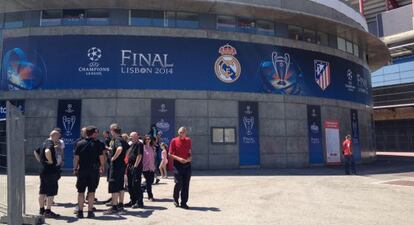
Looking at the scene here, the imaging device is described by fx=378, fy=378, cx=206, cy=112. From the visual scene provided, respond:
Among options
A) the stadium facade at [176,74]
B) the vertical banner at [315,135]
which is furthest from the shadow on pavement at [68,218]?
the vertical banner at [315,135]

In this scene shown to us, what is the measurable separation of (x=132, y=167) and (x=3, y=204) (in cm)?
292

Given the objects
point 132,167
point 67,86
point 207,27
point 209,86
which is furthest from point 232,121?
point 132,167

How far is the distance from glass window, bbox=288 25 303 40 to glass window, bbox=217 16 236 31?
137 inches

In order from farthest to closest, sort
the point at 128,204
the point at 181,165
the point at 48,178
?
1. the point at 128,204
2. the point at 181,165
3. the point at 48,178

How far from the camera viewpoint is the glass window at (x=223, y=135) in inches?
711

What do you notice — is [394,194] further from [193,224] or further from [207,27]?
[207,27]

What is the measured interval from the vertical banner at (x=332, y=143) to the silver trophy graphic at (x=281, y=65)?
369 centimetres

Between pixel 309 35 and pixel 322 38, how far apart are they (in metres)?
1.16

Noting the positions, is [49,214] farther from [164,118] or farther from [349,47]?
[349,47]

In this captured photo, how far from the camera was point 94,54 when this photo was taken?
17.5m

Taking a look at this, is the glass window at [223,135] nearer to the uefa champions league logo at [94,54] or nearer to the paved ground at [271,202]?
the paved ground at [271,202]

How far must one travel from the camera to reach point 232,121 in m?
18.4

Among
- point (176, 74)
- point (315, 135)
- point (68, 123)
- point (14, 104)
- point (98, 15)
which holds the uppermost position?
point (98, 15)

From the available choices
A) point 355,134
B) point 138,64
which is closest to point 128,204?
point 138,64
